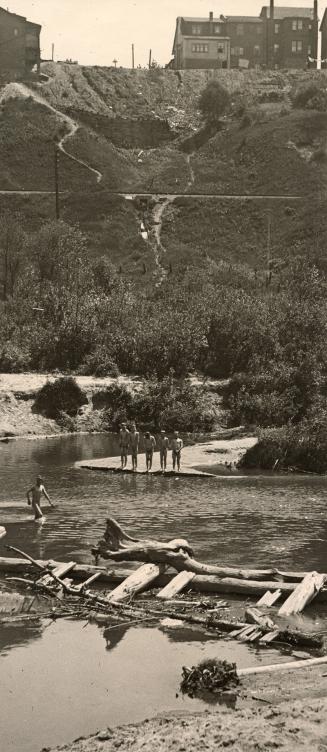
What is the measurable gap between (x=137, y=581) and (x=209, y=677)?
590cm

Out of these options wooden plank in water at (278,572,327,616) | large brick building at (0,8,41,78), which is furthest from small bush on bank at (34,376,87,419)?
large brick building at (0,8,41,78)

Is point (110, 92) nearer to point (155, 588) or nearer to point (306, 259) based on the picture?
point (306, 259)

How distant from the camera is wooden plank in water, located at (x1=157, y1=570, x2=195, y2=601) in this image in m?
22.4

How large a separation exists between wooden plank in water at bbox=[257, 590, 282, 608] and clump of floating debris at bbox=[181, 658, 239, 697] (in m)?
4.54

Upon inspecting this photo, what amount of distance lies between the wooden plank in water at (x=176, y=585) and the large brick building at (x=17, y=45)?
14764 centimetres

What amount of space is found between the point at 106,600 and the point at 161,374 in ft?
141

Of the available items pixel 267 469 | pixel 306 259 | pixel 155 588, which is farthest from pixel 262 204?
pixel 155 588

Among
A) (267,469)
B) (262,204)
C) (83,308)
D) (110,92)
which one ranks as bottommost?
(267,469)

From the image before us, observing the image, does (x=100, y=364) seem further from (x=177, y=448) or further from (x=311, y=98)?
(x=311, y=98)

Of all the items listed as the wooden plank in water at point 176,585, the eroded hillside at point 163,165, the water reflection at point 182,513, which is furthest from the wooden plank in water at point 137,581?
the eroded hillside at point 163,165

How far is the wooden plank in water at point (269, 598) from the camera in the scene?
855 inches

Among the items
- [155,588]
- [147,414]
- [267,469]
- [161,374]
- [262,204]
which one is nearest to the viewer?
[155,588]

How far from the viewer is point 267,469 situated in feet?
145

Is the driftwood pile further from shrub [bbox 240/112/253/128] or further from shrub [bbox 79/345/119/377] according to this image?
shrub [bbox 240/112/253/128]
